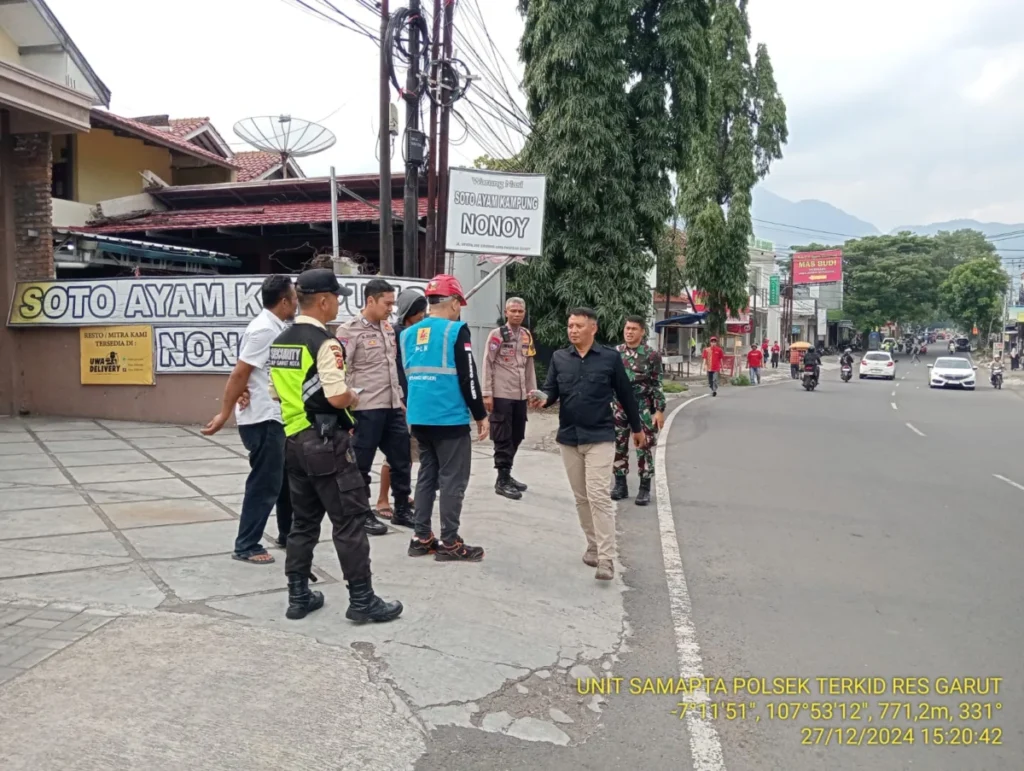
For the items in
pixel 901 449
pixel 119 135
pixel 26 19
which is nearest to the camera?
pixel 901 449

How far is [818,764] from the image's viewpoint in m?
3.18

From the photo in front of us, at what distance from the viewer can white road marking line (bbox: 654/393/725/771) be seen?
10.5ft

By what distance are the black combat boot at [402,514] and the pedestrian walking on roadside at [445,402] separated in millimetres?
1016

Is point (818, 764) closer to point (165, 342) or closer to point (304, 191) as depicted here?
point (165, 342)

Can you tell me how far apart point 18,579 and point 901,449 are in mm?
11351

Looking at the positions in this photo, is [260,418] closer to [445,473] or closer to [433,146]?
[445,473]

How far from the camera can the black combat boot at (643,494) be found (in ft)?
25.4

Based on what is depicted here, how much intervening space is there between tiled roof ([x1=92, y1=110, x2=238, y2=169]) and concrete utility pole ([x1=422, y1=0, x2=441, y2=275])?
26.2ft

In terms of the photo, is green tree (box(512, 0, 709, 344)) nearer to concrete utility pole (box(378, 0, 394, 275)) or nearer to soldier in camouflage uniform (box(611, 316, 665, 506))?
concrete utility pole (box(378, 0, 394, 275))

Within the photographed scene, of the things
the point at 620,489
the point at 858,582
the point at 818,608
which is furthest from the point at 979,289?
the point at 818,608

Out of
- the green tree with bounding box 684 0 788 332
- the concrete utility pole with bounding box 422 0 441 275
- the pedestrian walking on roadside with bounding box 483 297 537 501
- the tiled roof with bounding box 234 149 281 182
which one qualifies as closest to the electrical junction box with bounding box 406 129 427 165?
the concrete utility pole with bounding box 422 0 441 275

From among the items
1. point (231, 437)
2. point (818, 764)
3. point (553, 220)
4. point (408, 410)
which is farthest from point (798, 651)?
point (553, 220)

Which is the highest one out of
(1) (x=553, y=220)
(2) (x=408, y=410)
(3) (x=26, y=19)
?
(3) (x=26, y=19)

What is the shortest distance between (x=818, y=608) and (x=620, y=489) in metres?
3.29
